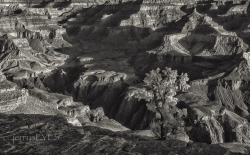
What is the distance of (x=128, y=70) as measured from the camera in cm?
12256

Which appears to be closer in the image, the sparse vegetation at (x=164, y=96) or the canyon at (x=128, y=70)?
the sparse vegetation at (x=164, y=96)

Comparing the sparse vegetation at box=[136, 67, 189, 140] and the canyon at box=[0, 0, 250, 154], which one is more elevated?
the sparse vegetation at box=[136, 67, 189, 140]

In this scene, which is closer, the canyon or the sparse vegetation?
the sparse vegetation

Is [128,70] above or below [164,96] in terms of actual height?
below

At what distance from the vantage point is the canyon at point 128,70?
52.2m

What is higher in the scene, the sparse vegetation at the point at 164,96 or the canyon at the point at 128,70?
the sparse vegetation at the point at 164,96

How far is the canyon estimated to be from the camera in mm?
52156

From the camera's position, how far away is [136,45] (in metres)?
169

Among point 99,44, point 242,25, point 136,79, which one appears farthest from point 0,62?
point 242,25

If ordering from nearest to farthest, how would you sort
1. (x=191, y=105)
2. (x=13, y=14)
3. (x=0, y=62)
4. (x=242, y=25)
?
(x=191, y=105), (x=0, y=62), (x=242, y=25), (x=13, y=14)

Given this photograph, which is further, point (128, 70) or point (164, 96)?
point (128, 70)

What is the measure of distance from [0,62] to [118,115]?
55.0 metres

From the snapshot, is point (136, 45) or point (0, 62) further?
point (136, 45)

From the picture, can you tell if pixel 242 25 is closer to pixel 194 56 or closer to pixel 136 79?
pixel 194 56
